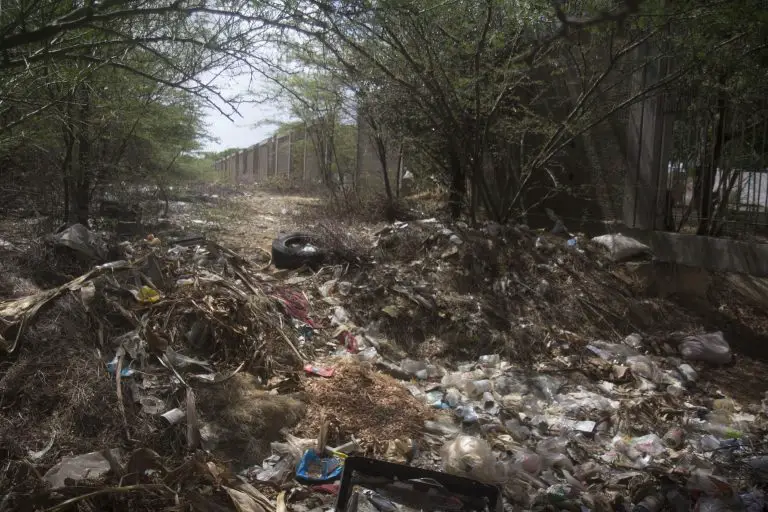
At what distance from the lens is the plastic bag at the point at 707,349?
16.1ft

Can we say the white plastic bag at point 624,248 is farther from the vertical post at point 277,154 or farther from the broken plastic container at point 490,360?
the vertical post at point 277,154

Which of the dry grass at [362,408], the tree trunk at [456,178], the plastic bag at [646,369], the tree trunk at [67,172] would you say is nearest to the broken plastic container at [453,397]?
the dry grass at [362,408]

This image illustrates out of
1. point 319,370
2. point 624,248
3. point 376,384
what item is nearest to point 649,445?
point 376,384

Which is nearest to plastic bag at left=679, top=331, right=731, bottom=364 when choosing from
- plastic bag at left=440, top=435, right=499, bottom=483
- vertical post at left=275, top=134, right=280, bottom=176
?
plastic bag at left=440, top=435, right=499, bottom=483

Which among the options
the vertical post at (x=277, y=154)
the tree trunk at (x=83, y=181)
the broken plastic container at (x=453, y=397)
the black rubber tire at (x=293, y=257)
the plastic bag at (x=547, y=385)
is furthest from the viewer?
the vertical post at (x=277, y=154)

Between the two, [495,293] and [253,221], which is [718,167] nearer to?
[495,293]

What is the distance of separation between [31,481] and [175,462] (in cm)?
61

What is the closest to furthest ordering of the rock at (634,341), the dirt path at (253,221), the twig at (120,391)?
1. the twig at (120,391)
2. the rock at (634,341)
3. the dirt path at (253,221)

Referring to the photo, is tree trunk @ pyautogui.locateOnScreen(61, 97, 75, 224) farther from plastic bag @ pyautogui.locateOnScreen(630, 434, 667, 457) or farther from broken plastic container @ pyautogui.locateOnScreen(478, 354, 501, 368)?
plastic bag @ pyautogui.locateOnScreen(630, 434, 667, 457)

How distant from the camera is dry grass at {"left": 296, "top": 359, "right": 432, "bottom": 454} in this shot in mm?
3291

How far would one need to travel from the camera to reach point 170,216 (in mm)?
8656

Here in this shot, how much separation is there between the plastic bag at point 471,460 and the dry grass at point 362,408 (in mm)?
398

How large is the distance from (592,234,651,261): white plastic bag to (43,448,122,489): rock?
5010 millimetres

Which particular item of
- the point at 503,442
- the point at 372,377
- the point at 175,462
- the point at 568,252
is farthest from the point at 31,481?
the point at 568,252
